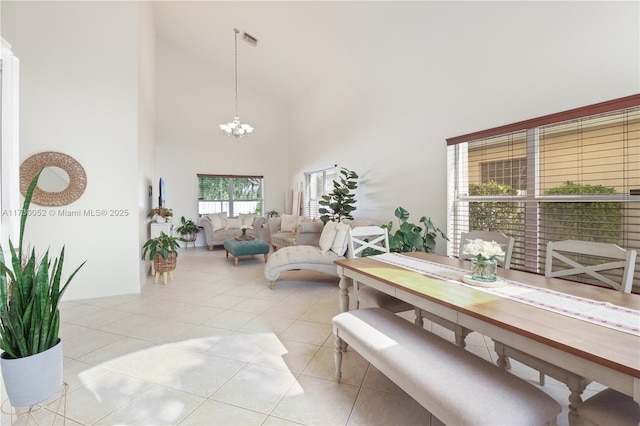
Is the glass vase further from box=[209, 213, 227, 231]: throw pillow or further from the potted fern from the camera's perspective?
the potted fern

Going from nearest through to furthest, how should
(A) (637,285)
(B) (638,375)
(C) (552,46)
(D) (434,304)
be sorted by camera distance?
(B) (638,375) → (D) (434,304) → (A) (637,285) → (C) (552,46)

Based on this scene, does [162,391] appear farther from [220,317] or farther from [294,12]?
[294,12]

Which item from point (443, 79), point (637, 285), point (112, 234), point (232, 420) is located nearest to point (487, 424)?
point (232, 420)

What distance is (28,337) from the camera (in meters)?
1.34

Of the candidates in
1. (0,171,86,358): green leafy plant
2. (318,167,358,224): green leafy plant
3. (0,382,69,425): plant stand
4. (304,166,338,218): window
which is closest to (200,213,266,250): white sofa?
(304,166,338,218): window

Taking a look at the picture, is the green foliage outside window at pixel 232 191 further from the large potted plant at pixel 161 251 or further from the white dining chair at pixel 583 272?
the white dining chair at pixel 583 272

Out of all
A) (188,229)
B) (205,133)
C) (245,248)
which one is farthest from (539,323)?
(205,133)

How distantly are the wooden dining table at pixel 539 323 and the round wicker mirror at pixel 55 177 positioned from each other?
11.7 feet

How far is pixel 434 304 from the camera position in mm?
1483

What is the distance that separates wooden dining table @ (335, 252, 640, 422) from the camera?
0.91 m

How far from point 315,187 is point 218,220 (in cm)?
250

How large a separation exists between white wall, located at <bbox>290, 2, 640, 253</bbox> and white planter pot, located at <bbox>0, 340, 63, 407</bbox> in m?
3.53

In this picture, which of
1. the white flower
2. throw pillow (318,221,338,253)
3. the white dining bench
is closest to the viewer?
the white dining bench

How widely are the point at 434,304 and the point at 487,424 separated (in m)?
0.56
